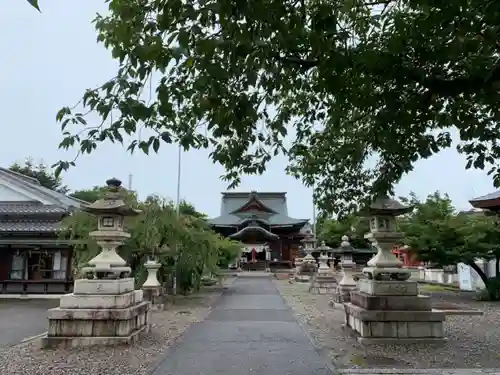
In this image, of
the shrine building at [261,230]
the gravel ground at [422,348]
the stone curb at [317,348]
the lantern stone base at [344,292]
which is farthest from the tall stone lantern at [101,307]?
the shrine building at [261,230]

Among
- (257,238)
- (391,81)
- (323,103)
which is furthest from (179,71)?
(257,238)

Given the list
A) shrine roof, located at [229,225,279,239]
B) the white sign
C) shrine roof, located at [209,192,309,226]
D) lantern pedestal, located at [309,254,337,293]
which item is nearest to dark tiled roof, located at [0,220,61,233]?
lantern pedestal, located at [309,254,337,293]

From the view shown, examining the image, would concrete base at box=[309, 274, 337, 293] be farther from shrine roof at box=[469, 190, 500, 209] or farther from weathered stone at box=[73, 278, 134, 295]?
weathered stone at box=[73, 278, 134, 295]

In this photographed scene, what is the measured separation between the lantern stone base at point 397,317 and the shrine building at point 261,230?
33142 millimetres

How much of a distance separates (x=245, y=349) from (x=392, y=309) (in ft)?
9.67

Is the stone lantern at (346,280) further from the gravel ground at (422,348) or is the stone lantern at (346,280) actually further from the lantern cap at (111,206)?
the lantern cap at (111,206)

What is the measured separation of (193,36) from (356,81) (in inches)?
90.9

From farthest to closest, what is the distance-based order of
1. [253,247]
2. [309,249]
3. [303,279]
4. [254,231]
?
[253,247]
[254,231]
[309,249]
[303,279]

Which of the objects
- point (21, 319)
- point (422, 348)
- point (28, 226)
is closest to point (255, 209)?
point (28, 226)

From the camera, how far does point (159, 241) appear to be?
56.4ft

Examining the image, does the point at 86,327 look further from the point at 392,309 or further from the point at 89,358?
the point at 392,309

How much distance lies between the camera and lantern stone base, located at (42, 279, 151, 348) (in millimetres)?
8820

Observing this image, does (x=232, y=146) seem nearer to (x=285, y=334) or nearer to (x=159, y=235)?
(x=285, y=334)

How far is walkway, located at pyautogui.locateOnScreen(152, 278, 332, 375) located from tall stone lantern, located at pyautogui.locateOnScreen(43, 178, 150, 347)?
1.17m
